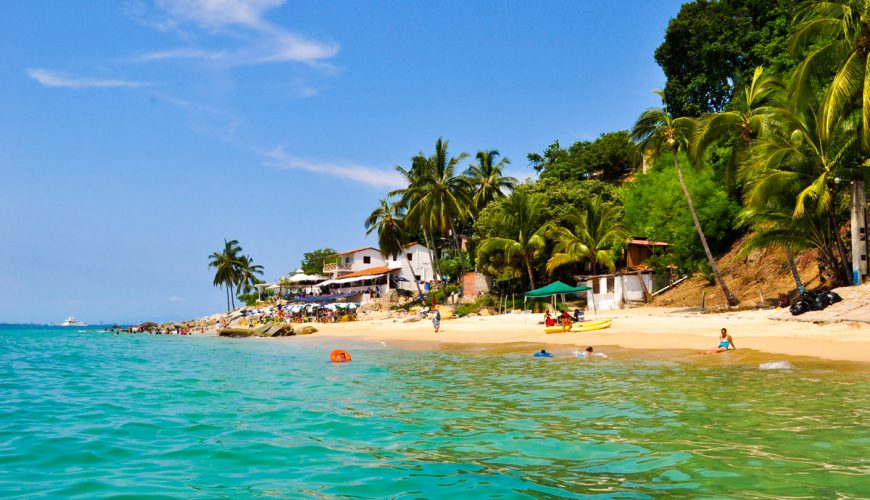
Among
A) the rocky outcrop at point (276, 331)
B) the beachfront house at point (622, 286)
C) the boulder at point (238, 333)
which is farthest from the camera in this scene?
the boulder at point (238, 333)

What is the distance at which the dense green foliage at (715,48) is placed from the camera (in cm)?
4291

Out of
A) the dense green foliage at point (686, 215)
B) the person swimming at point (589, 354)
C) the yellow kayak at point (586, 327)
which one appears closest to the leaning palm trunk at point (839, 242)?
the yellow kayak at point (586, 327)

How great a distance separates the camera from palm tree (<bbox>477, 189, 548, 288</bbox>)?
135 feet

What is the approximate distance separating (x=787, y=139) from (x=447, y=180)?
99.4ft

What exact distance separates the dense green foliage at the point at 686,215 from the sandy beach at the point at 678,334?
567 centimetres

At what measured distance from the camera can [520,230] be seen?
42.1 meters

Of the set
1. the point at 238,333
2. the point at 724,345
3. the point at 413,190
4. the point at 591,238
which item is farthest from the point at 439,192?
the point at 724,345

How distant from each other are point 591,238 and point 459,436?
107 ft

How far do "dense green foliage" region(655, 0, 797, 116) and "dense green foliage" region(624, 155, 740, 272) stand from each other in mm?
9643

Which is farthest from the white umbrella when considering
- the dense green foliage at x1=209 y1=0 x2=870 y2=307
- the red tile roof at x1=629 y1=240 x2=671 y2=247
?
the red tile roof at x1=629 y1=240 x2=671 y2=247

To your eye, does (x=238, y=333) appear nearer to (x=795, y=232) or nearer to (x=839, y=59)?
(x=795, y=232)

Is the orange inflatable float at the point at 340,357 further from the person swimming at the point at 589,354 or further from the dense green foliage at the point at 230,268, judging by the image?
the dense green foliage at the point at 230,268

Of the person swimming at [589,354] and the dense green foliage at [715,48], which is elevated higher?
the dense green foliage at [715,48]

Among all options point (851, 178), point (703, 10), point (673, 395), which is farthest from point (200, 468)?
point (703, 10)
